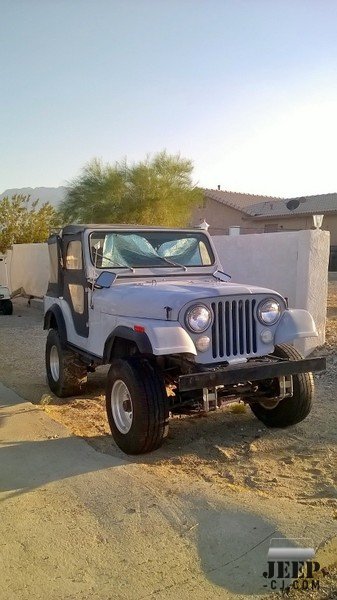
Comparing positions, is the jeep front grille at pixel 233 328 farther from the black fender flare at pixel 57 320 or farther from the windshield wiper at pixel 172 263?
the black fender flare at pixel 57 320

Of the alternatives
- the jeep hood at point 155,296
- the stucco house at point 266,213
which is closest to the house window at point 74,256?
the jeep hood at point 155,296

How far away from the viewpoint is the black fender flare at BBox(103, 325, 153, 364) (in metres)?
4.50

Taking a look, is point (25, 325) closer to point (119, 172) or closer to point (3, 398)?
point (3, 398)

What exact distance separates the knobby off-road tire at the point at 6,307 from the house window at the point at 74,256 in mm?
9962

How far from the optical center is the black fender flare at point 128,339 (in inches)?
177

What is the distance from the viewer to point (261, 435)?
17.8ft

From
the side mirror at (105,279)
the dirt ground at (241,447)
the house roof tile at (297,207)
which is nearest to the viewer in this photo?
the dirt ground at (241,447)

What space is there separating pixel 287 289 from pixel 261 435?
4.28 metres

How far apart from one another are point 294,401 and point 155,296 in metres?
1.69

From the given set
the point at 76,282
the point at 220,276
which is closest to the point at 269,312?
the point at 220,276

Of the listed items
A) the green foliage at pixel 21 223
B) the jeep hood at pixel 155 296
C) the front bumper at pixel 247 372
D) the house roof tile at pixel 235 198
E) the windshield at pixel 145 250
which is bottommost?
the front bumper at pixel 247 372

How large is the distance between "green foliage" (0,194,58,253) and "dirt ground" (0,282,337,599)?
18987 mm

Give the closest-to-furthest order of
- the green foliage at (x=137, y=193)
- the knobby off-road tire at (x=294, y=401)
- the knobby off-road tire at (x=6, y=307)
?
the knobby off-road tire at (x=294, y=401) < the knobby off-road tire at (x=6, y=307) < the green foliage at (x=137, y=193)

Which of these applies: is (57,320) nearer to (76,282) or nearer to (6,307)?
(76,282)
